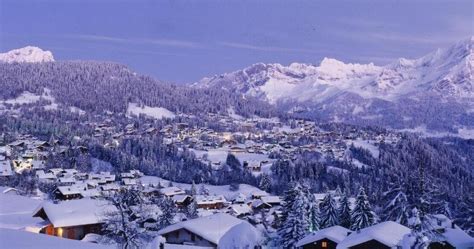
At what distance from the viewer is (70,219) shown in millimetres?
43719

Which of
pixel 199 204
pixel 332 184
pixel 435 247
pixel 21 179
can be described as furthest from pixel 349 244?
pixel 332 184

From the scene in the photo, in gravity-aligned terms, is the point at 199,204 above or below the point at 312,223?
below

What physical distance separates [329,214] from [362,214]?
4.60 meters

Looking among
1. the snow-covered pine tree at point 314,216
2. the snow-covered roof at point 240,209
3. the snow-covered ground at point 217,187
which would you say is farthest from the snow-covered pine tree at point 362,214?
the snow-covered ground at point 217,187

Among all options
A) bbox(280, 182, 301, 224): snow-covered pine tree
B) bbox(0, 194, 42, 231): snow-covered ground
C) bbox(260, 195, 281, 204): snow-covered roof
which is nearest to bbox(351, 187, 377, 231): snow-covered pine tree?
bbox(280, 182, 301, 224): snow-covered pine tree

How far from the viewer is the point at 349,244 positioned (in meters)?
40.0

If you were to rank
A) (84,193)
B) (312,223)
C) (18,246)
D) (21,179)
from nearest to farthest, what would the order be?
(18,246)
(312,223)
(84,193)
(21,179)

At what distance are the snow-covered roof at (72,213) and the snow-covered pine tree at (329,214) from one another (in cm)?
1883

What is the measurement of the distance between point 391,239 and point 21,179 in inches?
3244

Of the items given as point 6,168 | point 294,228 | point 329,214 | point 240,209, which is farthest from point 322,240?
point 6,168

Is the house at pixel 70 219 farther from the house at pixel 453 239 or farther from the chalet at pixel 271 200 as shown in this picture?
the chalet at pixel 271 200

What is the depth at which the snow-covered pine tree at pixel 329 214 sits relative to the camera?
5272cm

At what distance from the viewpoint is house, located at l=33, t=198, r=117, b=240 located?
43438 mm

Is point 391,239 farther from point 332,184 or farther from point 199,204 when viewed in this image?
point 332,184
